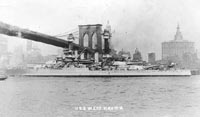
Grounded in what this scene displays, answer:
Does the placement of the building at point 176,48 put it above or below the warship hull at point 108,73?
above

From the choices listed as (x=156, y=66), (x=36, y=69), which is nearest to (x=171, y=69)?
(x=156, y=66)

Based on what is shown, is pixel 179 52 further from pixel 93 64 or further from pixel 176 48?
pixel 93 64

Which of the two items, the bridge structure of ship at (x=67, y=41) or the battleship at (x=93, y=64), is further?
the battleship at (x=93, y=64)

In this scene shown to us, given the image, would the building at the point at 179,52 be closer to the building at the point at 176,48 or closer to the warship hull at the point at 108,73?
the building at the point at 176,48

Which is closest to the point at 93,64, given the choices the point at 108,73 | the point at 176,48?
the point at 108,73

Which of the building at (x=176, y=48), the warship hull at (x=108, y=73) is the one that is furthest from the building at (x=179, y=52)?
the warship hull at (x=108, y=73)

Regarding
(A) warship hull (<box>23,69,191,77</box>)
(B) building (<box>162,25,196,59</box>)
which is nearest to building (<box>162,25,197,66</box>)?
(B) building (<box>162,25,196,59</box>)
